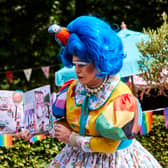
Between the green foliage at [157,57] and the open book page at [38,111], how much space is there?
2.00 m

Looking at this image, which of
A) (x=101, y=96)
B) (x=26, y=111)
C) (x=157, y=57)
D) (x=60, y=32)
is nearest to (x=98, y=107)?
(x=101, y=96)

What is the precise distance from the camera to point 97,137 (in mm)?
2094

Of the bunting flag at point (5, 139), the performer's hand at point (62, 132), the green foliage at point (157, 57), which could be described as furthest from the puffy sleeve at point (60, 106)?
the green foliage at point (157, 57)

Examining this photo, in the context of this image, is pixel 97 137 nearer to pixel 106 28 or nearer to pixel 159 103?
pixel 106 28

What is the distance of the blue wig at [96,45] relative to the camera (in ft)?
6.77

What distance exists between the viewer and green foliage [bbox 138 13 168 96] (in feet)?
14.4

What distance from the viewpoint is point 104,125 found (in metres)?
2.00

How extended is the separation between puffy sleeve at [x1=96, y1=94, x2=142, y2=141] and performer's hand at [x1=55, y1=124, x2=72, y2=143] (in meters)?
0.26

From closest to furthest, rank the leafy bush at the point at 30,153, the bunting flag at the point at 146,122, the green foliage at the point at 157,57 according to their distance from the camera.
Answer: the bunting flag at the point at 146,122 → the leafy bush at the point at 30,153 → the green foliage at the point at 157,57

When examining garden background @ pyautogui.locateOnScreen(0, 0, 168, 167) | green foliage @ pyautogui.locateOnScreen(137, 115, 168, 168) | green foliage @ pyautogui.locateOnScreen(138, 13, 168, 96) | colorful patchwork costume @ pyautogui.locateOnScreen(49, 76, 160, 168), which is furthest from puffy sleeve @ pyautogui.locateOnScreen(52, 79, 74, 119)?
garden background @ pyautogui.locateOnScreen(0, 0, 168, 167)

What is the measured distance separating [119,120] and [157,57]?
104 inches

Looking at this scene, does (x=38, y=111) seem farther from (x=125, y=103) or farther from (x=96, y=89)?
(x=125, y=103)

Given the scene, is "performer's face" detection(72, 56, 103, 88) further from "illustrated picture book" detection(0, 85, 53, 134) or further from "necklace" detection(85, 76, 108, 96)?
"illustrated picture book" detection(0, 85, 53, 134)

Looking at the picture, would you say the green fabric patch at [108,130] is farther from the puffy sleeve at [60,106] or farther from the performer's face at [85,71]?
the puffy sleeve at [60,106]
